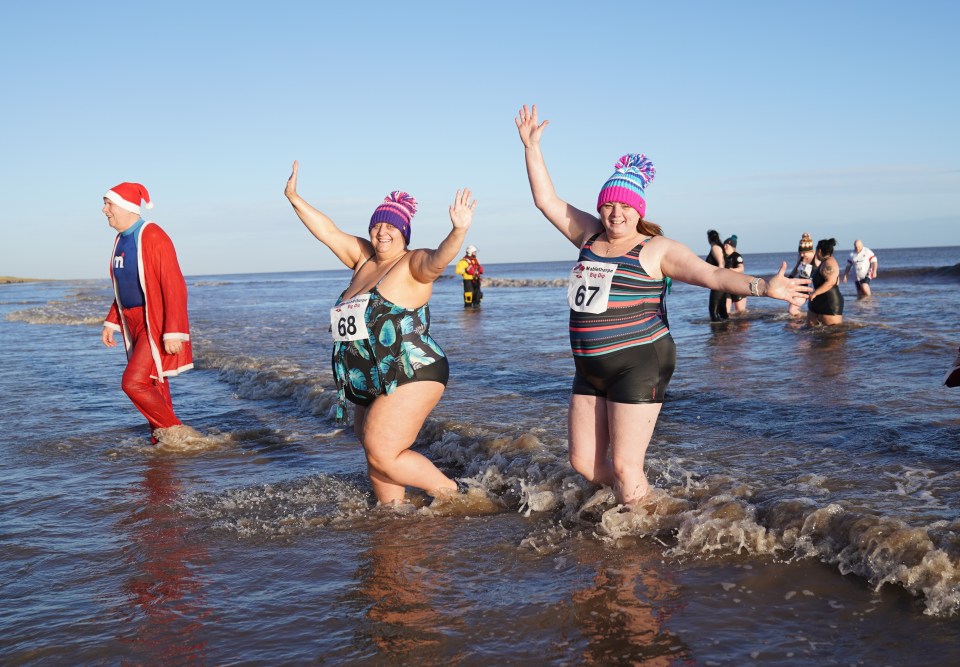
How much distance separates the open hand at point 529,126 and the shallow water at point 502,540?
2.12 metres

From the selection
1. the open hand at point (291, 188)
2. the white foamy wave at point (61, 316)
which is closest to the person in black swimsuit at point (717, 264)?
the open hand at point (291, 188)

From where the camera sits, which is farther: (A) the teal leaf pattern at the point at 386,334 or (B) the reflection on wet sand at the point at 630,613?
(A) the teal leaf pattern at the point at 386,334

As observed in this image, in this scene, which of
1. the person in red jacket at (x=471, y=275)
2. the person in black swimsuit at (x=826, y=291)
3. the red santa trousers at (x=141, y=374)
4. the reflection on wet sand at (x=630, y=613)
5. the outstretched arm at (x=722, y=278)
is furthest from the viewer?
the person in red jacket at (x=471, y=275)

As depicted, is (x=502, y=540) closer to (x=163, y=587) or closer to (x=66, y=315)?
(x=163, y=587)

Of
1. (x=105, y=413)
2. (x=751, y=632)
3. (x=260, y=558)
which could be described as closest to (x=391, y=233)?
(x=260, y=558)

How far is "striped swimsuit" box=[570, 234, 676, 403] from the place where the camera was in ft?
14.3

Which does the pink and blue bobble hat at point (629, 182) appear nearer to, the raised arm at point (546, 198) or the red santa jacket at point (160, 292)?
the raised arm at point (546, 198)

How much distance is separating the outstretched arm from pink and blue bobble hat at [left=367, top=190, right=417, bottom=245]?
147 cm

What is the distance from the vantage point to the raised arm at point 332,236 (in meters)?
5.29

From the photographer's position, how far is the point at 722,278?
13.2ft

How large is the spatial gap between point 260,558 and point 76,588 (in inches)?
34.2

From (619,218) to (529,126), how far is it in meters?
1.04

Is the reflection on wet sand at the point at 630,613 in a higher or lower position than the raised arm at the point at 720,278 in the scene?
lower

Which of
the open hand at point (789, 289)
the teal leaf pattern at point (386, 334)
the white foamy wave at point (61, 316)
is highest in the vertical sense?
the open hand at point (789, 289)
